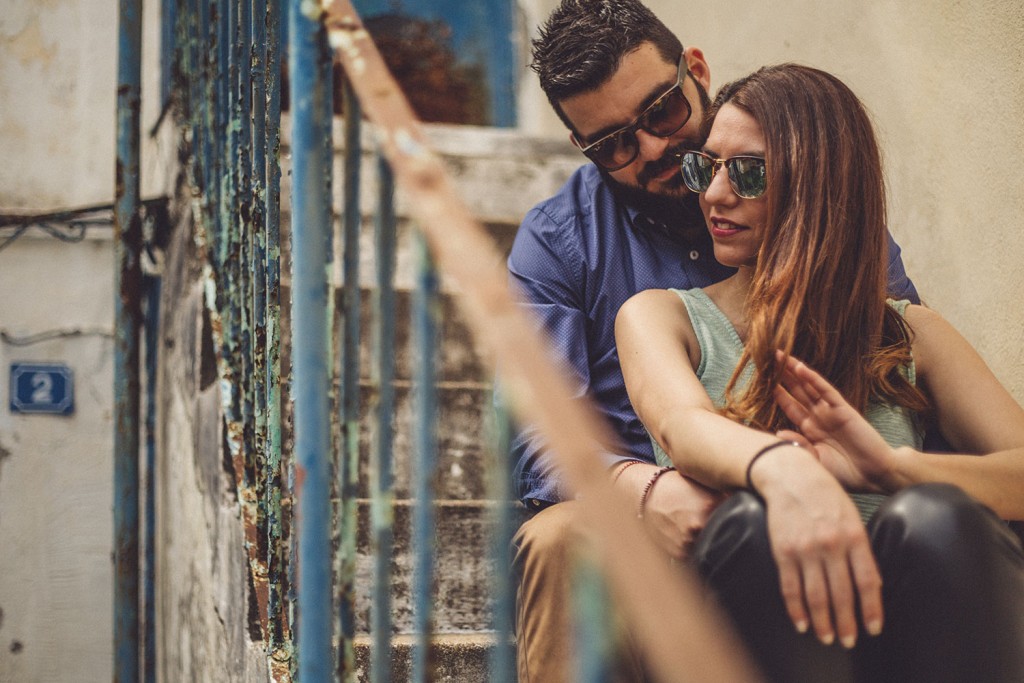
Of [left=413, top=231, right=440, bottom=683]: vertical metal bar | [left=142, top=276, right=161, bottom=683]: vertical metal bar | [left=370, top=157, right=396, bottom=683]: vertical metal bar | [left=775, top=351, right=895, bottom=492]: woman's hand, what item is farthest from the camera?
[left=142, top=276, right=161, bottom=683]: vertical metal bar

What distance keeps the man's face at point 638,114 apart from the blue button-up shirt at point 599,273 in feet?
0.25

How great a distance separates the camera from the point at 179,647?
3.15 meters

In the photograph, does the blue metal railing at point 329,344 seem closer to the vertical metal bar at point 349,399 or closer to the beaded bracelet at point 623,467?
the vertical metal bar at point 349,399

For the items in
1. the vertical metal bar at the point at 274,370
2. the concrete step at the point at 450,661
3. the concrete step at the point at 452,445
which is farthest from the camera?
the concrete step at the point at 452,445

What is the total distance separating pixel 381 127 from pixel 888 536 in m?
0.82

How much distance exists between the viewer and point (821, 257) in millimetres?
1607

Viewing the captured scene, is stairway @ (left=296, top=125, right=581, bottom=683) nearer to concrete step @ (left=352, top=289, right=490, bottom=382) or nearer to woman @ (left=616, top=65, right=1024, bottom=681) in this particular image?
concrete step @ (left=352, top=289, right=490, bottom=382)

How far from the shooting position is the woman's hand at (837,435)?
138 cm

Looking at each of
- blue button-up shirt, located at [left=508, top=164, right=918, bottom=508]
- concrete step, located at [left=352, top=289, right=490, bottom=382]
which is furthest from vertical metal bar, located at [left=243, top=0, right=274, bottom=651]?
concrete step, located at [left=352, top=289, right=490, bottom=382]

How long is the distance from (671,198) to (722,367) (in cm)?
56

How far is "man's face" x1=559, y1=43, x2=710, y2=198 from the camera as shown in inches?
82.9

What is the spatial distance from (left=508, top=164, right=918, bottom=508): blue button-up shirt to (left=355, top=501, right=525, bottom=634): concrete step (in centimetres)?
55

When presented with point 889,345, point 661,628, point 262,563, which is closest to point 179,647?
point 262,563

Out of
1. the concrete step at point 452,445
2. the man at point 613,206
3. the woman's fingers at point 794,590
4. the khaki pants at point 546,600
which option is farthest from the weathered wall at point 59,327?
the woman's fingers at point 794,590
